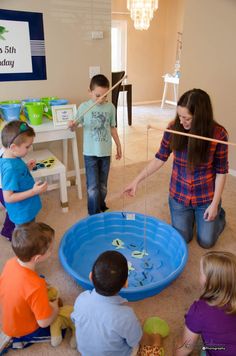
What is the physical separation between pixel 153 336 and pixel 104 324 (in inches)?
17.3

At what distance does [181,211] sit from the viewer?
2.05m

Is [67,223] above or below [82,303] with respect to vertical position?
below

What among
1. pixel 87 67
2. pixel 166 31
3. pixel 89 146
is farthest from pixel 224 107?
pixel 166 31

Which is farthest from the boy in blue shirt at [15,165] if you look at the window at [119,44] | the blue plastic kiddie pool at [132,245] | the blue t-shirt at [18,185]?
the window at [119,44]

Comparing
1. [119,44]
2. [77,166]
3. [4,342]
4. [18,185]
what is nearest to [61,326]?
[4,342]

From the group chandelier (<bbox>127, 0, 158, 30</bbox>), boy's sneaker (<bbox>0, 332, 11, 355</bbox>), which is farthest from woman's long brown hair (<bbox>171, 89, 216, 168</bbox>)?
chandelier (<bbox>127, 0, 158, 30</bbox>)

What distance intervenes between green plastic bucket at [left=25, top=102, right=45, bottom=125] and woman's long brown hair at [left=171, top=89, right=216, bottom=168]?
3.29 feet

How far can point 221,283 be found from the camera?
110cm

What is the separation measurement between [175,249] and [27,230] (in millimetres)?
1024

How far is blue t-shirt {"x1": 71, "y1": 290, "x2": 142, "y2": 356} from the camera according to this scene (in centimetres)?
103

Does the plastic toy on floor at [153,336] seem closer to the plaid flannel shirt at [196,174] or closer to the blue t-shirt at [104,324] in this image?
the blue t-shirt at [104,324]

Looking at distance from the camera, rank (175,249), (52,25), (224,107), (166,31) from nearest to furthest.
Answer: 1. (175,249)
2. (52,25)
3. (224,107)
4. (166,31)

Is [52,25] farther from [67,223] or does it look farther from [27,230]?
[27,230]

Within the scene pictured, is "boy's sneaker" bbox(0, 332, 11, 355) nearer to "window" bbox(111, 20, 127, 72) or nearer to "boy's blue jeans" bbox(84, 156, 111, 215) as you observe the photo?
"boy's blue jeans" bbox(84, 156, 111, 215)
